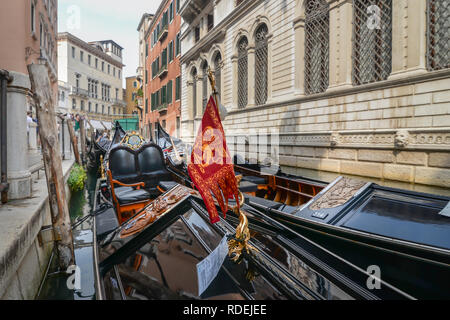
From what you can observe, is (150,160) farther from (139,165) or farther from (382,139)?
(382,139)

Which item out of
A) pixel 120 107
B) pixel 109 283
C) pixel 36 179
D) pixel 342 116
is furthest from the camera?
pixel 120 107

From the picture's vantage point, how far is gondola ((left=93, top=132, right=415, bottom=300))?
99cm

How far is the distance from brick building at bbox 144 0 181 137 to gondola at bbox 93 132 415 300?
48.5 ft

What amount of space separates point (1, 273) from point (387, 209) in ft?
8.28

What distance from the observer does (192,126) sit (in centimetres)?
1565

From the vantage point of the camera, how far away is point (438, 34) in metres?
4.90

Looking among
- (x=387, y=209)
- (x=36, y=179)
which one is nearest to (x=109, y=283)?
(x=387, y=209)

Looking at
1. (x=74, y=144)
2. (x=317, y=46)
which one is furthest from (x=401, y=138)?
(x=74, y=144)

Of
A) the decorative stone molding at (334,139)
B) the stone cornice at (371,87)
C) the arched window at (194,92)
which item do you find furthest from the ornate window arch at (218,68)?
the decorative stone molding at (334,139)

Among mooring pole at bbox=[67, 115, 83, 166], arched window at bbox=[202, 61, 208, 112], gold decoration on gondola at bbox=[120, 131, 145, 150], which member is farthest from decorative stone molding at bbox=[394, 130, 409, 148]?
arched window at bbox=[202, 61, 208, 112]

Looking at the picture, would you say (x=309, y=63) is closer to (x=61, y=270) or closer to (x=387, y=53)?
(x=387, y=53)

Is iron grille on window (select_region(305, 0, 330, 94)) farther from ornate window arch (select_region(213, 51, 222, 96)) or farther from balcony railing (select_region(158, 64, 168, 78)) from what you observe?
balcony railing (select_region(158, 64, 168, 78))

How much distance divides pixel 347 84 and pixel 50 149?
20.2 ft

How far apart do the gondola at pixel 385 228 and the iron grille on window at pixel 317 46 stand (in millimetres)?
5543
